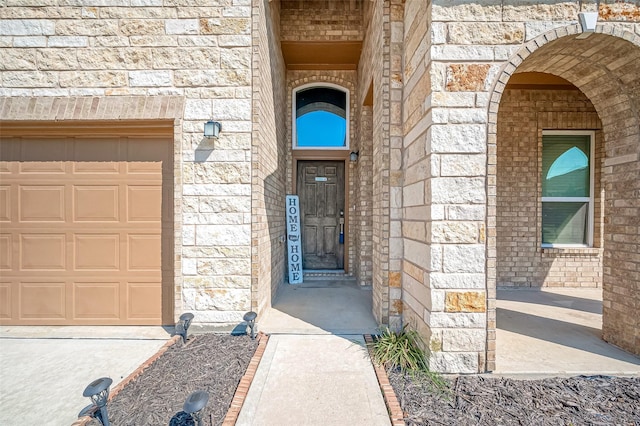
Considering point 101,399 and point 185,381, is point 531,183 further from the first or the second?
point 101,399

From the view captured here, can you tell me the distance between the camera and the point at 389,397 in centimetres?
211

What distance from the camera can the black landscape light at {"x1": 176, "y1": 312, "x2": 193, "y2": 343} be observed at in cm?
295

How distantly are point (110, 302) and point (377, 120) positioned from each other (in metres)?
3.72

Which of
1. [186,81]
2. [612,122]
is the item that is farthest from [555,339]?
[186,81]

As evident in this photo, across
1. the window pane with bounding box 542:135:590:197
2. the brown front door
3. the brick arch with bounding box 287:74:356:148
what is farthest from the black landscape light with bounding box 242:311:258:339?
the window pane with bounding box 542:135:590:197

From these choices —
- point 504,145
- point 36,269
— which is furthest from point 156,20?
point 504,145

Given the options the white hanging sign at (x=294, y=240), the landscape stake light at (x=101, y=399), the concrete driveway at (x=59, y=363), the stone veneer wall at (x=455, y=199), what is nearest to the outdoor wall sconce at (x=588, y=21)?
the stone veneer wall at (x=455, y=199)

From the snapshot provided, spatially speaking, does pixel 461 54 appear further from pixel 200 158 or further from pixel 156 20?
pixel 156 20

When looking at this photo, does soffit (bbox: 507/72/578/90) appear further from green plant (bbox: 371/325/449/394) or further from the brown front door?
green plant (bbox: 371/325/449/394)

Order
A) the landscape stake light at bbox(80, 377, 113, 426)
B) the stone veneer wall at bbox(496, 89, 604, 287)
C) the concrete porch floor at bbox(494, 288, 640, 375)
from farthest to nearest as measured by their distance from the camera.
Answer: the stone veneer wall at bbox(496, 89, 604, 287), the concrete porch floor at bbox(494, 288, 640, 375), the landscape stake light at bbox(80, 377, 113, 426)

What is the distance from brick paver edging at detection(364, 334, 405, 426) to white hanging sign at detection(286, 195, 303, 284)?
8.86 ft

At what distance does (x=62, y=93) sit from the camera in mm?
3168

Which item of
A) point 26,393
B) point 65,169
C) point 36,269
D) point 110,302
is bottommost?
point 26,393

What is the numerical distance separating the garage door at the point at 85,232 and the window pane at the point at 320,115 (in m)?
2.89
